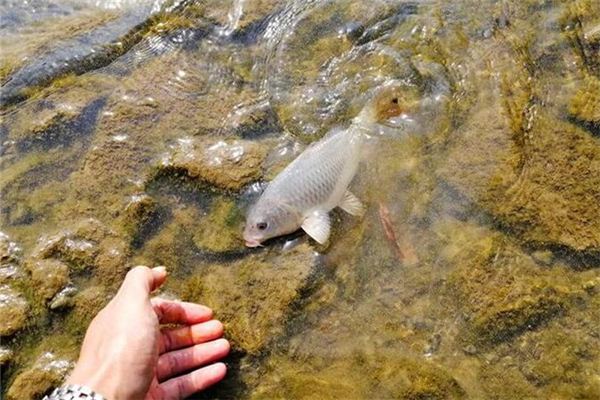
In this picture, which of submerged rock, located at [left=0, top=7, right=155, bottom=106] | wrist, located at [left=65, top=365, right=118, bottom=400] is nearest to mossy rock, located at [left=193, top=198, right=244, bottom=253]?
wrist, located at [left=65, top=365, right=118, bottom=400]

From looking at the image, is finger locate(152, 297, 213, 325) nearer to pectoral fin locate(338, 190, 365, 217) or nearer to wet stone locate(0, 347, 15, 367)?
wet stone locate(0, 347, 15, 367)

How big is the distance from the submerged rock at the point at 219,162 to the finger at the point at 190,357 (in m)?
1.04

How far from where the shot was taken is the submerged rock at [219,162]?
13.4 feet

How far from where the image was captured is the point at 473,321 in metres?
3.54

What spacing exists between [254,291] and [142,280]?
0.71 metres

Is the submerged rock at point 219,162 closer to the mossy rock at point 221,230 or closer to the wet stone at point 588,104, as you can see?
the mossy rock at point 221,230

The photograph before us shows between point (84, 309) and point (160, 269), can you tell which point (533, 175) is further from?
point (84, 309)

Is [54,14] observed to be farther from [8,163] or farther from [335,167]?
[335,167]

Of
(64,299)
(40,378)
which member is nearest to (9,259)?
(64,299)

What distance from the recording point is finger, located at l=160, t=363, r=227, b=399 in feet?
11.4

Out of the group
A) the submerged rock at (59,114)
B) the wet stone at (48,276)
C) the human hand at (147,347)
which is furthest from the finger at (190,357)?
the submerged rock at (59,114)

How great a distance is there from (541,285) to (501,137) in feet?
3.41

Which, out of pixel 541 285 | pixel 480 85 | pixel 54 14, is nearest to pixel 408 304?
pixel 541 285

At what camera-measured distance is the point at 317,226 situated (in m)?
3.80
